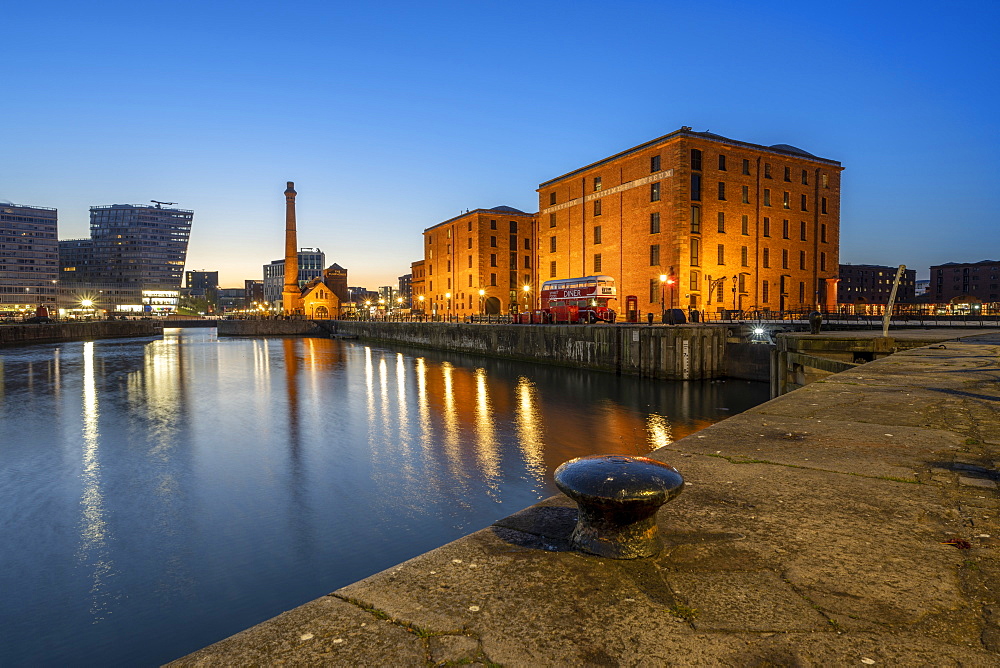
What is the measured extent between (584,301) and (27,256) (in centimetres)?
19358

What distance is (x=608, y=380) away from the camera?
28.5 m

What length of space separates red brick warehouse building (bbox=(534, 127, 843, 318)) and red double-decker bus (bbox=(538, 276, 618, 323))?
620 cm

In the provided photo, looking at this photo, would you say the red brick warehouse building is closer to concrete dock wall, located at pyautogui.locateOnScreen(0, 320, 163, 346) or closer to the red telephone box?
the red telephone box

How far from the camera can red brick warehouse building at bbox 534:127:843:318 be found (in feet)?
139

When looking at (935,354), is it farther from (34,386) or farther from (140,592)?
(34,386)

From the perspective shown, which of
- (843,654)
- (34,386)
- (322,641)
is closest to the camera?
(843,654)

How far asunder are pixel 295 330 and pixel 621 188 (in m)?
73.9

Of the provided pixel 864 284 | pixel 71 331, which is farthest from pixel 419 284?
pixel 864 284

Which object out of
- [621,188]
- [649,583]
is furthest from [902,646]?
[621,188]

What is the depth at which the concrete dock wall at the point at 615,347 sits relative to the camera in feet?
89.1

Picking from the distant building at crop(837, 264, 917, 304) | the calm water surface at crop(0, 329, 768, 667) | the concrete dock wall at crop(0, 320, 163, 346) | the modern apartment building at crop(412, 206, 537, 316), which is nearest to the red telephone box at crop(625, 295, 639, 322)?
the calm water surface at crop(0, 329, 768, 667)

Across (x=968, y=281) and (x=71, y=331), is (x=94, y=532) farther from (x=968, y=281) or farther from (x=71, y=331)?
(x=968, y=281)

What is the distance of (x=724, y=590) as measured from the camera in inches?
112

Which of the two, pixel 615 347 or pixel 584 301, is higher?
pixel 584 301
